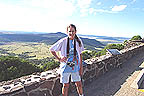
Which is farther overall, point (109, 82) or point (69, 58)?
point (109, 82)

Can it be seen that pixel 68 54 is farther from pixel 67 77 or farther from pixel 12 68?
pixel 12 68

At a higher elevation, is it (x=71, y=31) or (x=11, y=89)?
(x=71, y=31)

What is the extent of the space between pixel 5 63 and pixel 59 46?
2.63 metres

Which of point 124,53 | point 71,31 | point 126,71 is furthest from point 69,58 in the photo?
point 124,53

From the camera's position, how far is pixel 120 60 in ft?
20.1

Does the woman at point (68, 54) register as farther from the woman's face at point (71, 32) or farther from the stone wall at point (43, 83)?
the stone wall at point (43, 83)

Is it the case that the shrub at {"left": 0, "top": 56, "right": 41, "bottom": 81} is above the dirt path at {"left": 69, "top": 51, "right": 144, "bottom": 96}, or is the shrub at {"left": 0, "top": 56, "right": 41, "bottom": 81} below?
above

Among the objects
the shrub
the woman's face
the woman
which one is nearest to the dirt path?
the woman

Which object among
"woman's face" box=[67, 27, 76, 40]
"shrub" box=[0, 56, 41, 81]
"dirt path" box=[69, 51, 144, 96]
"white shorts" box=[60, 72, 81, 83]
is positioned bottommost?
"dirt path" box=[69, 51, 144, 96]

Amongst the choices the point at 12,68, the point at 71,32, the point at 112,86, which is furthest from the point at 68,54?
the point at 12,68

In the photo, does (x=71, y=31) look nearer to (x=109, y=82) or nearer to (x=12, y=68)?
(x=109, y=82)

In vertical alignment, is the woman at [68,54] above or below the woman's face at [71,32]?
below

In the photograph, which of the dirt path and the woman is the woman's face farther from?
the dirt path

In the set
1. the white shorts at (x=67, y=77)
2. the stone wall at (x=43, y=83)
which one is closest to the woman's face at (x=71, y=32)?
the white shorts at (x=67, y=77)
